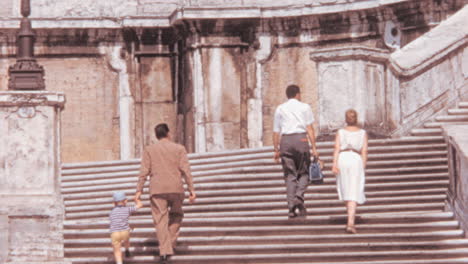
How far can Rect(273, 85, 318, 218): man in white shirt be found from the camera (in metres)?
14.7

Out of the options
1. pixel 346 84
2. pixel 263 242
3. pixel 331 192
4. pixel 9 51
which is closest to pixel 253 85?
pixel 9 51

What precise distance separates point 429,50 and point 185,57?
7.35 meters

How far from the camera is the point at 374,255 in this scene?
13852mm

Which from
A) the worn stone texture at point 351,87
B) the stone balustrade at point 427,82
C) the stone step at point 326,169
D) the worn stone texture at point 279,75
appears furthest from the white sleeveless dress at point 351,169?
the worn stone texture at point 279,75

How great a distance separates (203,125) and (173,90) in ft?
4.05

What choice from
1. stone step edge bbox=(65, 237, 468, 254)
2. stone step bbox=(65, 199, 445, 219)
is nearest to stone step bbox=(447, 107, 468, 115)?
stone step bbox=(65, 199, 445, 219)

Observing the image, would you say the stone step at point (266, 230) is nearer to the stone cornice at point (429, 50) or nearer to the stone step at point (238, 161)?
the stone step at point (238, 161)

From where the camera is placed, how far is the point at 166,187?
1423 cm

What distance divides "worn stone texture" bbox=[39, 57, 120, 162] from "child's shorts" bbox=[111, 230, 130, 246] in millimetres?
11453

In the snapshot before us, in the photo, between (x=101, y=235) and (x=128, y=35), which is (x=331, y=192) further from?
(x=128, y=35)

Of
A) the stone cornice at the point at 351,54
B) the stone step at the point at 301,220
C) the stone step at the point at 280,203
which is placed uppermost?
the stone cornice at the point at 351,54

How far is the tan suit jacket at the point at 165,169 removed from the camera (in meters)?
14.2

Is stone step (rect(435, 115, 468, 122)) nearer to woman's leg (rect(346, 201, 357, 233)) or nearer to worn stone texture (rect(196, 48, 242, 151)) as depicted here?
woman's leg (rect(346, 201, 357, 233))

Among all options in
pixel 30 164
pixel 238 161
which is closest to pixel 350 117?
pixel 30 164
